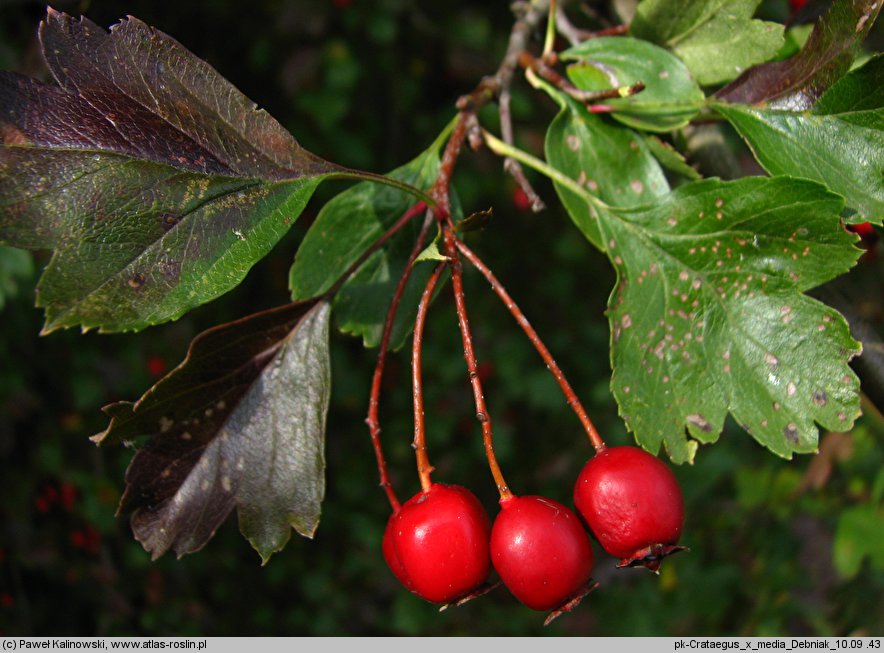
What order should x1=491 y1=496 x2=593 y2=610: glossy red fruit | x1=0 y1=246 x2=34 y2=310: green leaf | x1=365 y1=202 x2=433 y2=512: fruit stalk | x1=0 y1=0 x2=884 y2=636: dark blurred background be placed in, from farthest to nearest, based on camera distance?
x1=0 y1=0 x2=884 y2=636: dark blurred background < x1=0 y1=246 x2=34 y2=310: green leaf < x1=365 y1=202 x2=433 y2=512: fruit stalk < x1=491 y1=496 x2=593 y2=610: glossy red fruit

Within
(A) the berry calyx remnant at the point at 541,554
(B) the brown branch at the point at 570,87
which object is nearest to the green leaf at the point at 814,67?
(B) the brown branch at the point at 570,87

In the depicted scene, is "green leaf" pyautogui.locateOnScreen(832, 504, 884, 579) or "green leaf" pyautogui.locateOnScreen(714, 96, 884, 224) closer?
"green leaf" pyautogui.locateOnScreen(714, 96, 884, 224)

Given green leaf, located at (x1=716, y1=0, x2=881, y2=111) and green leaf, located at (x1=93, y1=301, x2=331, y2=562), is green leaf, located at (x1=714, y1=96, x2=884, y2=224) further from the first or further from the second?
green leaf, located at (x1=93, y1=301, x2=331, y2=562)

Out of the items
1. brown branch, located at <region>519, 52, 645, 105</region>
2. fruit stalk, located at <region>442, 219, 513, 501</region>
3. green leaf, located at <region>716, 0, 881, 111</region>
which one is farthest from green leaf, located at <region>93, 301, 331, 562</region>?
green leaf, located at <region>716, 0, 881, 111</region>

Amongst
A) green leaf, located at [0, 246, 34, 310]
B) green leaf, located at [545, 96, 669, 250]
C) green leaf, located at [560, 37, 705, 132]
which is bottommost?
green leaf, located at [0, 246, 34, 310]

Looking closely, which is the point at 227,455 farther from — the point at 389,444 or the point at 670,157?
the point at 389,444

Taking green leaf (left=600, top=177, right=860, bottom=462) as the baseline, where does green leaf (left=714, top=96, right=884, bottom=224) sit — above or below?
above

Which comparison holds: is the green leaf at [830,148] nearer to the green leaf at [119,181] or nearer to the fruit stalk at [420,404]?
the fruit stalk at [420,404]

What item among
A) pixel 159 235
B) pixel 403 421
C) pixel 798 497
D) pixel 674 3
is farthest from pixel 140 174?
pixel 403 421
